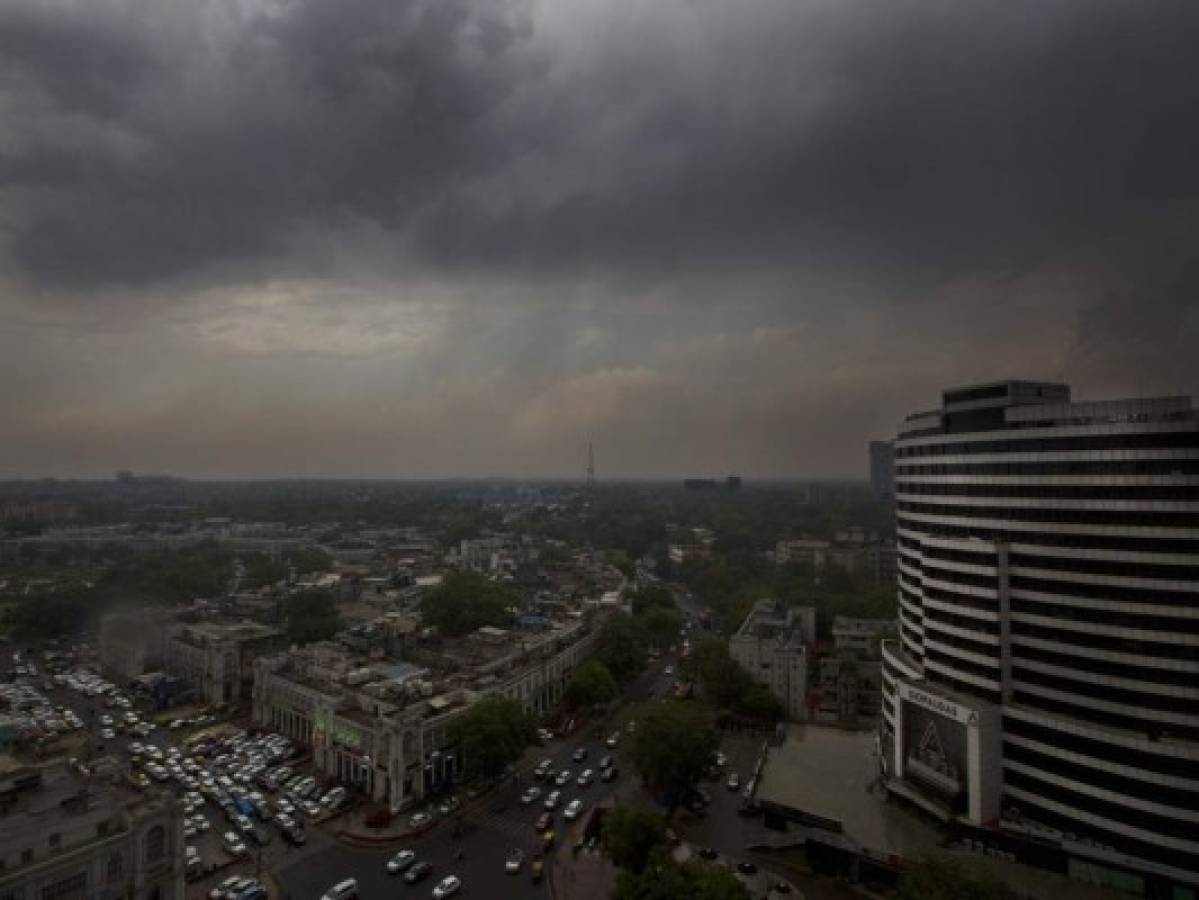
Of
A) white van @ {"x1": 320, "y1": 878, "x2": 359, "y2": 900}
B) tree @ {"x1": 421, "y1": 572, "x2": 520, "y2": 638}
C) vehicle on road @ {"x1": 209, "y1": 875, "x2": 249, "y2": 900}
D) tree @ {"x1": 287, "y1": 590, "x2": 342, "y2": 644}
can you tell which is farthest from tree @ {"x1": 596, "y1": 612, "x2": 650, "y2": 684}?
vehicle on road @ {"x1": 209, "y1": 875, "x2": 249, "y2": 900}

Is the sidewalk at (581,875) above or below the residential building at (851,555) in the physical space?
below

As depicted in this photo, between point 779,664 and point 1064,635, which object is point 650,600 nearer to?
point 779,664

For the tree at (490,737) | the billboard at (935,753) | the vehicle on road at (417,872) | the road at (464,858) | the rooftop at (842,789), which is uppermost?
the billboard at (935,753)

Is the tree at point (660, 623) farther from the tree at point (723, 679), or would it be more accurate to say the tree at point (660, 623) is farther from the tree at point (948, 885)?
the tree at point (948, 885)

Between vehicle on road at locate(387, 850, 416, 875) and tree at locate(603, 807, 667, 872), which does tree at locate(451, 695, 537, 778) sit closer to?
vehicle on road at locate(387, 850, 416, 875)

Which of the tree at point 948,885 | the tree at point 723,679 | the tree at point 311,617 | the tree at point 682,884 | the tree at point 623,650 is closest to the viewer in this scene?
the tree at point 948,885

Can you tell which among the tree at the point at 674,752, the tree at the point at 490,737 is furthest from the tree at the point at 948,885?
the tree at the point at 490,737

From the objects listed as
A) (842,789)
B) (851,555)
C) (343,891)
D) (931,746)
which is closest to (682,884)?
(931,746)

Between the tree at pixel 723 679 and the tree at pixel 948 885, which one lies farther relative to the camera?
the tree at pixel 723 679
